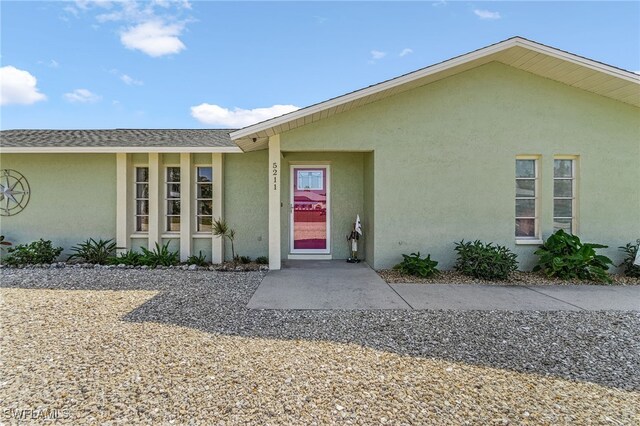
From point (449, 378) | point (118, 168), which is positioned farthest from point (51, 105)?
point (449, 378)

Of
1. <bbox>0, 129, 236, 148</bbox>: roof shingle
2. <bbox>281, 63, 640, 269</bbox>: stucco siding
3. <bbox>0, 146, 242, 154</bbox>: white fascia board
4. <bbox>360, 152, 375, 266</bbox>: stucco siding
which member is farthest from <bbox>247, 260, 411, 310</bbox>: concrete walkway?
<bbox>0, 129, 236, 148</bbox>: roof shingle

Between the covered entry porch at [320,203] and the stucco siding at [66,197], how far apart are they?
4.64 metres

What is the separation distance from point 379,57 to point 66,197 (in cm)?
962

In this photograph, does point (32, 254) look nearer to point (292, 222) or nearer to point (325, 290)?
point (292, 222)

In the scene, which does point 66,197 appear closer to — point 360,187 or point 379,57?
point 360,187

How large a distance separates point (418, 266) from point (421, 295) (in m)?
1.29

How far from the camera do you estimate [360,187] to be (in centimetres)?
839

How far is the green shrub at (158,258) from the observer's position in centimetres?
745

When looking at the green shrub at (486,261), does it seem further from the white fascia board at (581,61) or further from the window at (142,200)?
the window at (142,200)

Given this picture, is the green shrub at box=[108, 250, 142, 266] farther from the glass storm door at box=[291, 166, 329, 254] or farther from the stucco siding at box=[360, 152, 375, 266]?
the stucco siding at box=[360, 152, 375, 266]

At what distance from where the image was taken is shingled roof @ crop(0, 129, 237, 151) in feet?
24.9

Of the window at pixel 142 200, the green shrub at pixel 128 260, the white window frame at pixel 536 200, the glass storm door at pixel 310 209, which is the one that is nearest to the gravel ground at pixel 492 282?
the white window frame at pixel 536 200

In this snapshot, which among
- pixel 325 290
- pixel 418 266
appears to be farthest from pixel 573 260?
pixel 325 290

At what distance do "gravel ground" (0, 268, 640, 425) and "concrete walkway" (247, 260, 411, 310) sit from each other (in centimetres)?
36
